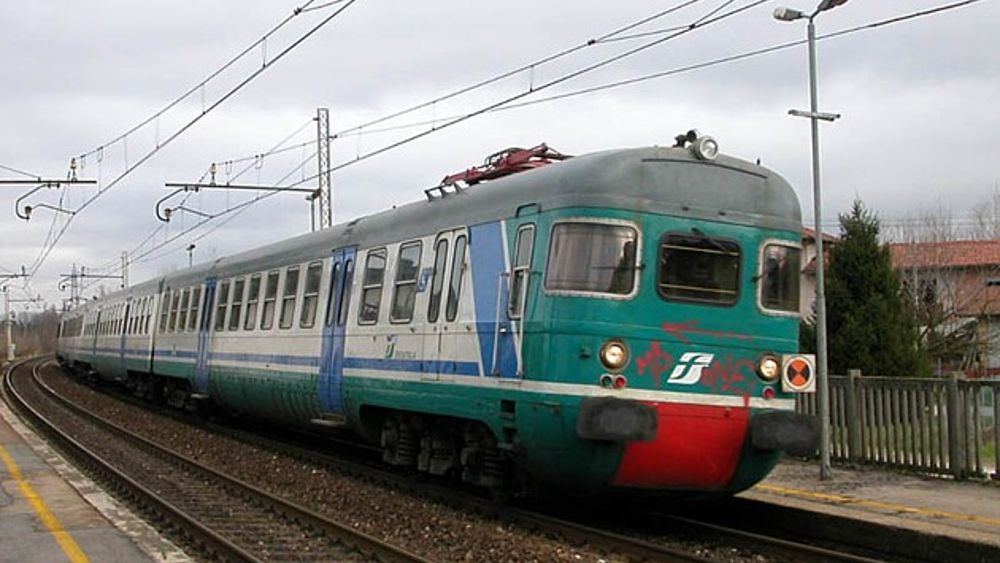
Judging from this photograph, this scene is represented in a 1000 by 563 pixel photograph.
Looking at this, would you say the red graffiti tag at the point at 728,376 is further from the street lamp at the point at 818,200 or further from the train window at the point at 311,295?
the train window at the point at 311,295

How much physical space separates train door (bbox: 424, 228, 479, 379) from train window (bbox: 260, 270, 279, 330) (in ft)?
19.1

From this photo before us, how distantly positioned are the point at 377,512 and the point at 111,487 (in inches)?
164

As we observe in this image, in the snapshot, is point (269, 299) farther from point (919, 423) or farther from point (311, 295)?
point (919, 423)

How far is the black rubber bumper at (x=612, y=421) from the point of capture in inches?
368

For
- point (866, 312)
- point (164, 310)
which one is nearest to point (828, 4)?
point (866, 312)

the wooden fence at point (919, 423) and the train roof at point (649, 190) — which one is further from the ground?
the train roof at point (649, 190)

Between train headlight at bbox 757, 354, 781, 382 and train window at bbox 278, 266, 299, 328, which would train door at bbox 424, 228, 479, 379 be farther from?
train window at bbox 278, 266, 299, 328

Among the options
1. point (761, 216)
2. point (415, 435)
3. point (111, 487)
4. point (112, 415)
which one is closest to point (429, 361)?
point (415, 435)

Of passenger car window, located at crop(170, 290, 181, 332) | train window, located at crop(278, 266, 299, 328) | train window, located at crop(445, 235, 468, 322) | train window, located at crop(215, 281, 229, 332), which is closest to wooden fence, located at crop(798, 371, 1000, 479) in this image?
train window, located at crop(445, 235, 468, 322)

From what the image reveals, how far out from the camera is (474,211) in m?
11.6

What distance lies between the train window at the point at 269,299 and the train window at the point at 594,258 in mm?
8261

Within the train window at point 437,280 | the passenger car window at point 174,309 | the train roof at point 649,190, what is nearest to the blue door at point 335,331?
the train window at point 437,280

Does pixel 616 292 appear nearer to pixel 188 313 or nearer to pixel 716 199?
pixel 716 199

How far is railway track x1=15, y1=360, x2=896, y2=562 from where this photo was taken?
9.19 meters
